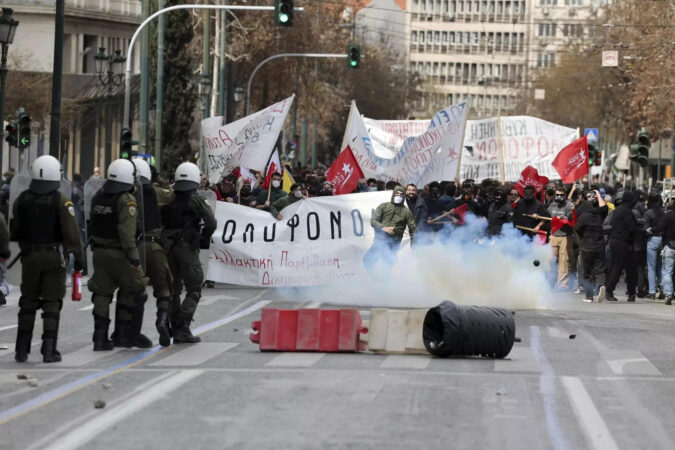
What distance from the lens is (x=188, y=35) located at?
54.2 meters

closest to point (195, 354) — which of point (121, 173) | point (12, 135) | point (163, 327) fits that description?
point (163, 327)

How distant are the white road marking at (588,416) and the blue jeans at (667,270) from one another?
12459 millimetres

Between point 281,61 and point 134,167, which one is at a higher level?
point 281,61

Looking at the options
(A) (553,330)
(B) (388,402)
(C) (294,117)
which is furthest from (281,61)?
(B) (388,402)

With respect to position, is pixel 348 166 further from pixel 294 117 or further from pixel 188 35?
pixel 294 117

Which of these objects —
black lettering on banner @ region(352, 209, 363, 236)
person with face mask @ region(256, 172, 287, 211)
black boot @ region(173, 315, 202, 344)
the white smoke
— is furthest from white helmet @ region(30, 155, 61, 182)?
person with face mask @ region(256, 172, 287, 211)

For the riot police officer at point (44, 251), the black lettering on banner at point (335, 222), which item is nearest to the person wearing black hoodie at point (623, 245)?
the black lettering on banner at point (335, 222)

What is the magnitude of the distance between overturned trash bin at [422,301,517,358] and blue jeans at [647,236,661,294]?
1197cm

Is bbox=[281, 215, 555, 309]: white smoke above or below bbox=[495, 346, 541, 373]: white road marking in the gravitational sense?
above

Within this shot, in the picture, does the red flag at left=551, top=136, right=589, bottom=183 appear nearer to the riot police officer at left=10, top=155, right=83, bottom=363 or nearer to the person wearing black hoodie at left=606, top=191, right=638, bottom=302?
the person wearing black hoodie at left=606, top=191, right=638, bottom=302

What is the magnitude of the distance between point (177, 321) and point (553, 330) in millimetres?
4822

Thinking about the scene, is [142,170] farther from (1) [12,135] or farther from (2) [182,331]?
(1) [12,135]

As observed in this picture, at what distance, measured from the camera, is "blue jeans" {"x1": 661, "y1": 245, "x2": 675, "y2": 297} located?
82.7 feet

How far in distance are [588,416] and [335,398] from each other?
1.82 metres
